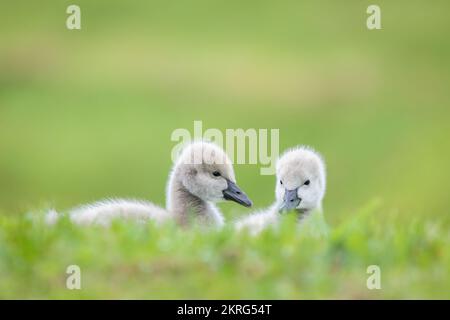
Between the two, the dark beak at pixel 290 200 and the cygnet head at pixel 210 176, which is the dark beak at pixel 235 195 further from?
the dark beak at pixel 290 200

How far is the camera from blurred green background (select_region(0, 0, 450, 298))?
23453mm

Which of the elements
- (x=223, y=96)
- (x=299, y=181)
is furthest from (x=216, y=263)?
(x=223, y=96)

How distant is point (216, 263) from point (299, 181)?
6.73 feet

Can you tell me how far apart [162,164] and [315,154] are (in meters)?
13.9

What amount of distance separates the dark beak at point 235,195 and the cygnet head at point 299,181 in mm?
251

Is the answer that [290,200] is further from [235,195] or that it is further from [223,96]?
[223,96]

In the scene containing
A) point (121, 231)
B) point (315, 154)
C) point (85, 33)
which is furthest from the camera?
point (85, 33)

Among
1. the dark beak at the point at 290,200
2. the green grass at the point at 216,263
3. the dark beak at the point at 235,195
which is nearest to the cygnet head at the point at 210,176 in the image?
the dark beak at the point at 235,195

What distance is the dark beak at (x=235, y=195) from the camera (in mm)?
8578

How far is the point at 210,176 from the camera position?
8.66 metres

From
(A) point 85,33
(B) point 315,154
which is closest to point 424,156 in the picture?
(A) point 85,33
